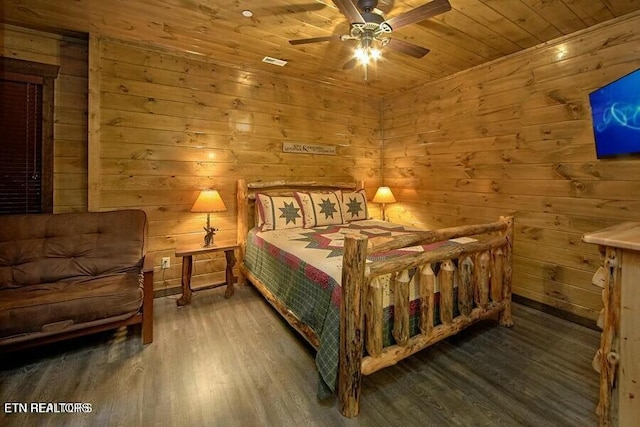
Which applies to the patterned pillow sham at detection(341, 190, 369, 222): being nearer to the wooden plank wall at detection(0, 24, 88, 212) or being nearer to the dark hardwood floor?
the dark hardwood floor

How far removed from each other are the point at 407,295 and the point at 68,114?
3.20 meters

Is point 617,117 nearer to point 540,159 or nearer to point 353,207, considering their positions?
point 540,159

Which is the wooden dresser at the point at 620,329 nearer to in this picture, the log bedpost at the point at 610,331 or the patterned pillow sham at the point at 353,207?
the log bedpost at the point at 610,331

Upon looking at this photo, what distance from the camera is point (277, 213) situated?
3.05m

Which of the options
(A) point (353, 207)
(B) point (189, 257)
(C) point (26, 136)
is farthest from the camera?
(A) point (353, 207)

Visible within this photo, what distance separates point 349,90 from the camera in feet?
13.2

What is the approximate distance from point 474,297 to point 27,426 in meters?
2.65

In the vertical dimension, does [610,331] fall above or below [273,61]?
below

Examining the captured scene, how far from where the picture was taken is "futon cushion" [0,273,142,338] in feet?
5.53

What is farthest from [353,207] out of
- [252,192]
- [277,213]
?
[252,192]

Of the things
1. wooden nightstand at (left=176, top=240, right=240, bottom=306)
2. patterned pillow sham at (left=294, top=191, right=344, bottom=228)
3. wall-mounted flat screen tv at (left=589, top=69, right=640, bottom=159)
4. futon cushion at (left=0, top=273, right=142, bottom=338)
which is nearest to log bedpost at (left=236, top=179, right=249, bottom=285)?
wooden nightstand at (left=176, top=240, right=240, bottom=306)

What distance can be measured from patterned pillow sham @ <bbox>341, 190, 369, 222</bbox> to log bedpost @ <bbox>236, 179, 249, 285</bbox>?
113 centimetres

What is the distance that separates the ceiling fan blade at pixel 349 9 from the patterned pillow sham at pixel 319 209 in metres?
1.83

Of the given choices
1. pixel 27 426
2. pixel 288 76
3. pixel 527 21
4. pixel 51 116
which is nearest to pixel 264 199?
pixel 288 76
